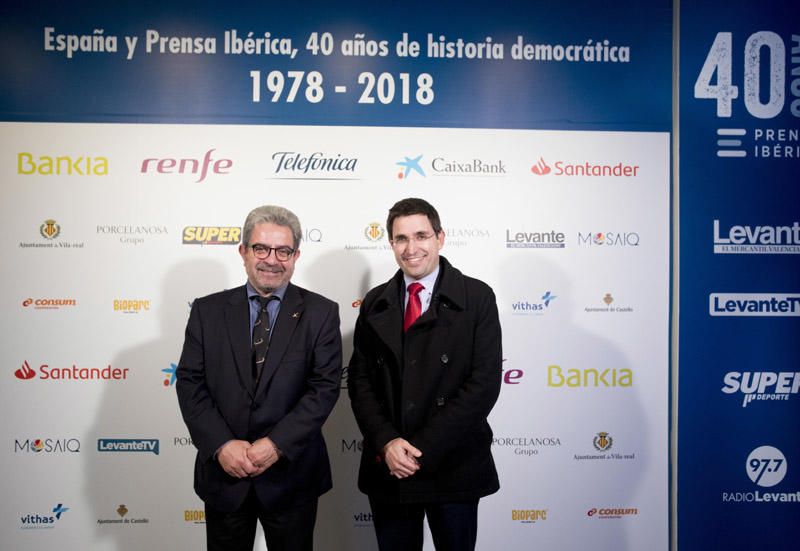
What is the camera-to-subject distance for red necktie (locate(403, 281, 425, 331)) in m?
2.09

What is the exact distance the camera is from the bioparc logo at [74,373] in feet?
9.40

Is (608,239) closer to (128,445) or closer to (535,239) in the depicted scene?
(535,239)

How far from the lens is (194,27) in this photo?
9.57 feet

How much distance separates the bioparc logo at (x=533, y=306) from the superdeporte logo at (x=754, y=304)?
91 centimetres

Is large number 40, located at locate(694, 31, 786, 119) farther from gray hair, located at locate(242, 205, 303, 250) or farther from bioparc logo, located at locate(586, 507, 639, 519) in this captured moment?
gray hair, located at locate(242, 205, 303, 250)

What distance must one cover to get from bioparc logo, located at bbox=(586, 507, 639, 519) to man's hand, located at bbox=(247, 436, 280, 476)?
1.91 meters

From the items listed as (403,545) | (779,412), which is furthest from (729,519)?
(403,545)

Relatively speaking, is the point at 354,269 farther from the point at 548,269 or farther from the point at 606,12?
the point at 606,12

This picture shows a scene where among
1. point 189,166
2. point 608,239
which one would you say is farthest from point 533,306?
point 189,166

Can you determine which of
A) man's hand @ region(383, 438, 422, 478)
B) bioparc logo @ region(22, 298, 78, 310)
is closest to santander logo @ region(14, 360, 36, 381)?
bioparc logo @ region(22, 298, 78, 310)

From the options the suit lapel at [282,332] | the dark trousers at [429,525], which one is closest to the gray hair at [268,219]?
the suit lapel at [282,332]

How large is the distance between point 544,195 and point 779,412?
5.79 ft

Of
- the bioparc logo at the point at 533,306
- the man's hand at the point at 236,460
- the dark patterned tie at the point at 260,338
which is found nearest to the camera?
the man's hand at the point at 236,460

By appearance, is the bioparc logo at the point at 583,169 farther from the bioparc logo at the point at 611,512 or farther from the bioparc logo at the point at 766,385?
the bioparc logo at the point at 611,512
